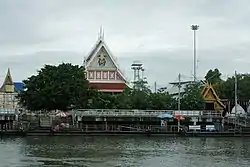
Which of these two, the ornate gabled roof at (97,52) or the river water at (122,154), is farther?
the ornate gabled roof at (97,52)

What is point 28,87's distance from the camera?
68.9 m

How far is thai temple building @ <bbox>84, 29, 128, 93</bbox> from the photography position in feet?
291

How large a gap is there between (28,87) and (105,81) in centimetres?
2149

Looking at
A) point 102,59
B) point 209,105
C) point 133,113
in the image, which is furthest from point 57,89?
point 102,59

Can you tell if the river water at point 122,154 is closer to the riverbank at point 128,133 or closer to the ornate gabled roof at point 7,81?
the riverbank at point 128,133

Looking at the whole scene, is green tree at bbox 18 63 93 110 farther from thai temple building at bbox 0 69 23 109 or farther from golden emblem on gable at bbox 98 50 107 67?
thai temple building at bbox 0 69 23 109

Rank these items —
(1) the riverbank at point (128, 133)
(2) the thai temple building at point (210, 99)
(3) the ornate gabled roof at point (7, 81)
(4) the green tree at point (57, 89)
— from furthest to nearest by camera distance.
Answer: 1. (3) the ornate gabled roof at point (7, 81)
2. (2) the thai temple building at point (210, 99)
3. (4) the green tree at point (57, 89)
4. (1) the riverbank at point (128, 133)

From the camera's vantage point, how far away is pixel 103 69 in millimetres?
89062

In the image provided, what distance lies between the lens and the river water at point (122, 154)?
3669 centimetres

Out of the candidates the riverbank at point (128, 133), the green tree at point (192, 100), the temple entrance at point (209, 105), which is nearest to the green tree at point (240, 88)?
the temple entrance at point (209, 105)

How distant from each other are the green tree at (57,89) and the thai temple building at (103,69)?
706 inches

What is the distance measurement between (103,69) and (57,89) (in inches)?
907

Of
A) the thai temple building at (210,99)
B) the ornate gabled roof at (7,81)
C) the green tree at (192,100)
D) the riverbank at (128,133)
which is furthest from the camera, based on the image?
the ornate gabled roof at (7,81)

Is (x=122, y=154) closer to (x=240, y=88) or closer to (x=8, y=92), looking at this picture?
(x=240, y=88)
